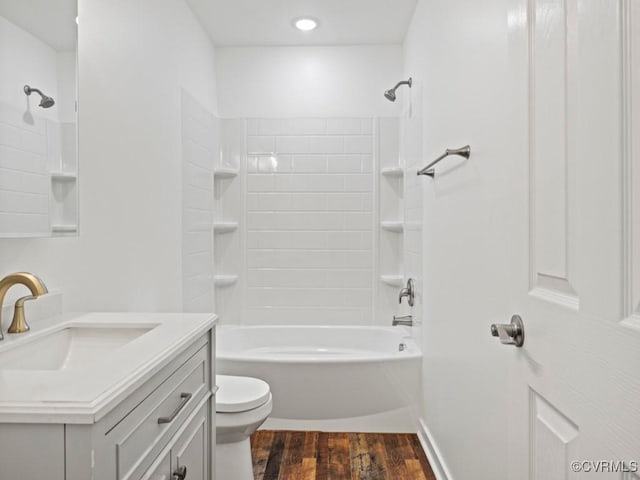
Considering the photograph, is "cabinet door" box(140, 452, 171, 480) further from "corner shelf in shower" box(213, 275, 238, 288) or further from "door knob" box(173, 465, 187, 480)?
"corner shelf in shower" box(213, 275, 238, 288)

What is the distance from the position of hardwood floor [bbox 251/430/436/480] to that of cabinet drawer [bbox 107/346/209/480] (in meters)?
1.03

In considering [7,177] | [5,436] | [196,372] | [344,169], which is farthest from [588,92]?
[344,169]

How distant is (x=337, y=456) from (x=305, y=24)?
264 cm

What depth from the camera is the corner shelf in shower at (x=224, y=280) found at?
3.38 m

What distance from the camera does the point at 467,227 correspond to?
5.84ft

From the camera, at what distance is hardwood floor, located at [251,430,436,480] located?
89.9 inches

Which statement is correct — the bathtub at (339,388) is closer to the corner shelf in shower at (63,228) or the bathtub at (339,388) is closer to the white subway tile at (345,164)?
the corner shelf in shower at (63,228)

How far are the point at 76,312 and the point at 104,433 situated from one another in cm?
114

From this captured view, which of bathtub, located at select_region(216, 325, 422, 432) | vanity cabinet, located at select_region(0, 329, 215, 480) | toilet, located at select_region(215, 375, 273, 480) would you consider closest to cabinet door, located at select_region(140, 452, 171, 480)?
vanity cabinet, located at select_region(0, 329, 215, 480)

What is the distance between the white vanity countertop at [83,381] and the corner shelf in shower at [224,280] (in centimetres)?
191

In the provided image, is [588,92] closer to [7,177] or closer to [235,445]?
[7,177]

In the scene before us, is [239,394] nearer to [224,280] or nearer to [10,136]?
[10,136]

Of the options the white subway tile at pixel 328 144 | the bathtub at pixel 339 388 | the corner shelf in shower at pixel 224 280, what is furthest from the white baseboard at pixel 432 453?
the white subway tile at pixel 328 144

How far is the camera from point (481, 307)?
1618 mm
